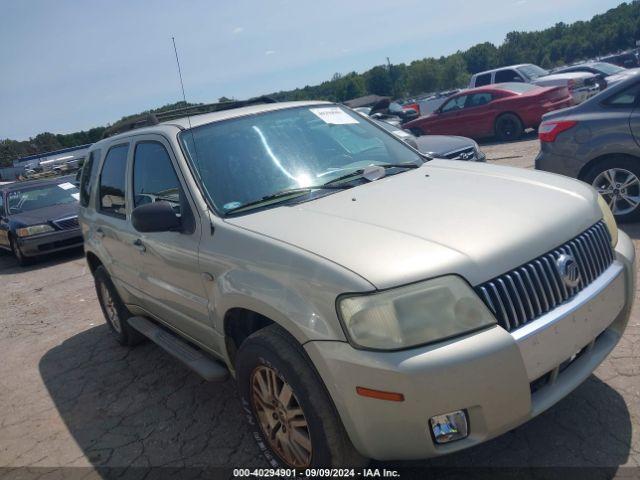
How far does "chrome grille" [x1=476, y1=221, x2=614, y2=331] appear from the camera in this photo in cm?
226

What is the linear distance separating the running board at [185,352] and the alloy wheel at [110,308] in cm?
66

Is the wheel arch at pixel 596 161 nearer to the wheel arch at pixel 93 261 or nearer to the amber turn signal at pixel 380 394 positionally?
the amber turn signal at pixel 380 394

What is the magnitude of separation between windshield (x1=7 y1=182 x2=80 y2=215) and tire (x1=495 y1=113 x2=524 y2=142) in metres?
10.3

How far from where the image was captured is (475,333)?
218 centimetres

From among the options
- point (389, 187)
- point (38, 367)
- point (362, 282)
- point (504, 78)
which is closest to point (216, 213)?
point (389, 187)

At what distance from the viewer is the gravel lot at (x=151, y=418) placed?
2.82m

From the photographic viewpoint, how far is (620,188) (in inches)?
232

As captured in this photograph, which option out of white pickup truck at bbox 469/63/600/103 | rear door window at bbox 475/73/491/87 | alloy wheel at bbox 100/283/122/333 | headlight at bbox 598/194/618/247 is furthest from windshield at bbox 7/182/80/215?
rear door window at bbox 475/73/491/87

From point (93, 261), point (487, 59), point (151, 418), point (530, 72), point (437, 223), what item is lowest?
point (151, 418)

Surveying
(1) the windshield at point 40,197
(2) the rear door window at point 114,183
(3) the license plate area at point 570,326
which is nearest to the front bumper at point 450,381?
(3) the license plate area at point 570,326

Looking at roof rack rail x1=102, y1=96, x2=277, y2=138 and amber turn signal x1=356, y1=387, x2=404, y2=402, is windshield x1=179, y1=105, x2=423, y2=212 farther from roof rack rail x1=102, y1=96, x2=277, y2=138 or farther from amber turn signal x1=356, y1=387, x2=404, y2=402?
amber turn signal x1=356, y1=387, x2=404, y2=402

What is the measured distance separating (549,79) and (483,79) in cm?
313

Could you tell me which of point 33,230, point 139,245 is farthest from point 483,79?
point 139,245

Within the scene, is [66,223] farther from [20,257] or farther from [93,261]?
[93,261]
